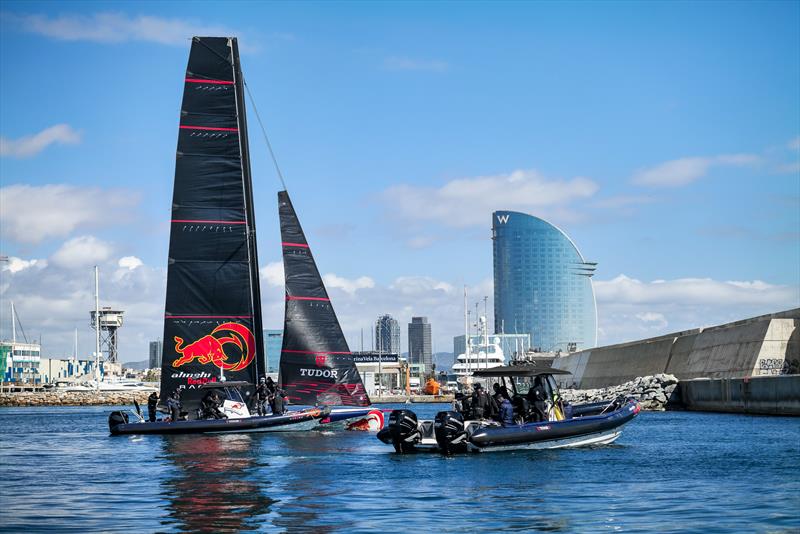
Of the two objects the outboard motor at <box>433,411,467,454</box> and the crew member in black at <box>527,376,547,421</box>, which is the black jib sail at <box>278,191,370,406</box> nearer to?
the crew member in black at <box>527,376,547,421</box>

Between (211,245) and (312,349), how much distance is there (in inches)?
234

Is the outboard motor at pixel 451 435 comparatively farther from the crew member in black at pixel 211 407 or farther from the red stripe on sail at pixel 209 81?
the red stripe on sail at pixel 209 81

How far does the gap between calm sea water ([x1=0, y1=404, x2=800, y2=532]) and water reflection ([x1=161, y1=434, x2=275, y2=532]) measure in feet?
0.14

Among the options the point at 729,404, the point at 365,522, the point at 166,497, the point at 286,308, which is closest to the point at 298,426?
the point at 286,308

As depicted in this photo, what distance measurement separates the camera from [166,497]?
74.8 ft

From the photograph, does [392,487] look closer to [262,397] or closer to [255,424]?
[255,424]

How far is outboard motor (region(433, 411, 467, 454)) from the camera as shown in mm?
31250

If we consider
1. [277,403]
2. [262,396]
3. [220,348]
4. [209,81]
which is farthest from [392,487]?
[209,81]

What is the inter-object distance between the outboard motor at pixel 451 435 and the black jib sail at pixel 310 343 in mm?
11551

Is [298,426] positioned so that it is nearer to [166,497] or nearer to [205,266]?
[205,266]

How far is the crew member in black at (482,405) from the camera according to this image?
3272cm

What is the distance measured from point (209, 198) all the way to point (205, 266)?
276cm

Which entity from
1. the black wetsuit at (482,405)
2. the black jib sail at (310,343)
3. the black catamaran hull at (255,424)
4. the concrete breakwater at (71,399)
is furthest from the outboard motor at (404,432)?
the concrete breakwater at (71,399)

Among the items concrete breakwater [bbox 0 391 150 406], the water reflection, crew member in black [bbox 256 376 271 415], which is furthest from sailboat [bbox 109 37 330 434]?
concrete breakwater [bbox 0 391 150 406]
